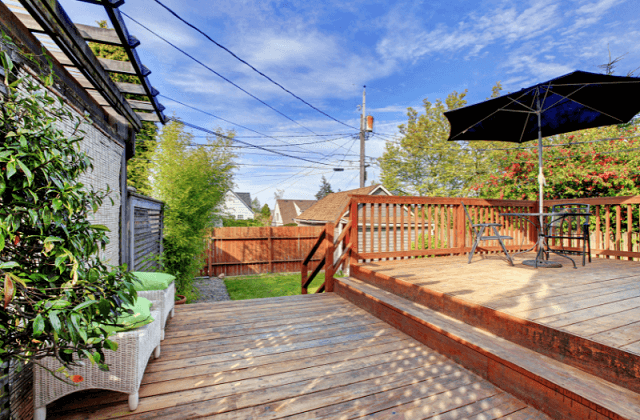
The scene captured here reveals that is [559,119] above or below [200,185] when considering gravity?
above

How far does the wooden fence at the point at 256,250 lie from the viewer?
10.3 meters

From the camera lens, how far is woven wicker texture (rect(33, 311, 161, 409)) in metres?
1.46

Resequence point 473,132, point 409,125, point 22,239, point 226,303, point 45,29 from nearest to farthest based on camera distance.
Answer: point 22,239 < point 45,29 < point 226,303 < point 473,132 < point 409,125

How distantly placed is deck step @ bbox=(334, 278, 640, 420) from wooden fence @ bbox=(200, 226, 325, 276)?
26.0 feet

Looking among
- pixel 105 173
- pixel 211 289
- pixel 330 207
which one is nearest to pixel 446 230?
pixel 105 173

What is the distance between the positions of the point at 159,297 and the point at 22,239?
170cm

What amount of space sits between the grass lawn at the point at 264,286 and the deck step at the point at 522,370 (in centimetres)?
575

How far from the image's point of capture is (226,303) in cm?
356

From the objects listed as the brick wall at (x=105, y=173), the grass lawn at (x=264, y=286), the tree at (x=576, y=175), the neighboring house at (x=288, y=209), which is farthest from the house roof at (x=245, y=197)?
the brick wall at (x=105, y=173)

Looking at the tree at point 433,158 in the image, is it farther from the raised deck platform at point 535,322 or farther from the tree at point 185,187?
the tree at point 185,187

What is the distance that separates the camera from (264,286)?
8961 mm

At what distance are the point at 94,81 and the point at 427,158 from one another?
16.4m

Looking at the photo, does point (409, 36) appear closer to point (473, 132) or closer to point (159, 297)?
point (473, 132)

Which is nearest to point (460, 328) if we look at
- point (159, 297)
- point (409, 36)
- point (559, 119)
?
point (159, 297)
